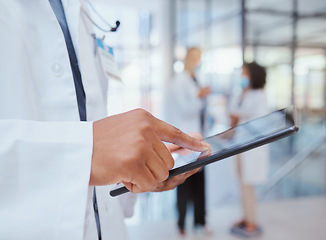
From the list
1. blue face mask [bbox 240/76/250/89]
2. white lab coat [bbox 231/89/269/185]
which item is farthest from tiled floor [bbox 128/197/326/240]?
blue face mask [bbox 240/76/250/89]

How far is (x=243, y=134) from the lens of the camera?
2.63ft

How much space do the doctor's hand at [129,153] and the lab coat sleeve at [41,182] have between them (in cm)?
2

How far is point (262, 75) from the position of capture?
308cm

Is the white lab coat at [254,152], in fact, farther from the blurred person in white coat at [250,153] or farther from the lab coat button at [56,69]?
the lab coat button at [56,69]

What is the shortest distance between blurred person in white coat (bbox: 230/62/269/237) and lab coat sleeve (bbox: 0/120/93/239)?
271 cm

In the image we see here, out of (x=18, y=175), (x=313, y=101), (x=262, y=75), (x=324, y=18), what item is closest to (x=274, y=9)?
(x=324, y=18)

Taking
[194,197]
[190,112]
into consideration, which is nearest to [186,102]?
[190,112]

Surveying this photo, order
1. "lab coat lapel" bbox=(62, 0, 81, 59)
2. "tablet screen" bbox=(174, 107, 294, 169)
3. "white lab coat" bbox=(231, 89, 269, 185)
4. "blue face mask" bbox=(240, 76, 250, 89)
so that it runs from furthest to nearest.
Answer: "blue face mask" bbox=(240, 76, 250, 89) → "white lab coat" bbox=(231, 89, 269, 185) → "lab coat lapel" bbox=(62, 0, 81, 59) → "tablet screen" bbox=(174, 107, 294, 169)

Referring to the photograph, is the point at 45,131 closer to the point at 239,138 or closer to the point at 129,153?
the point at 129,153

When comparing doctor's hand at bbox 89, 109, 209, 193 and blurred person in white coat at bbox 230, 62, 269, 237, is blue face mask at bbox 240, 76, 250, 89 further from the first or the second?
doctor's hand at bbox 89, 109, 209, 193

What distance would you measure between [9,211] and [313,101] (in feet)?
22.9

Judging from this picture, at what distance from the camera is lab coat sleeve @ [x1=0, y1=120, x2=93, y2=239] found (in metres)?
0.46

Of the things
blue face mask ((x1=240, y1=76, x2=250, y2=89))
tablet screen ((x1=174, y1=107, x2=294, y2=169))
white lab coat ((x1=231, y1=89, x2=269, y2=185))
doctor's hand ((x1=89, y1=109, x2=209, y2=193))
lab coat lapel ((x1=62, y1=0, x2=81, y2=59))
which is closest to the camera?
doctor's hand ((x1=89, y1=109, x2=209, y2=193))

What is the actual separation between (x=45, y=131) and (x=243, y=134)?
0.50m
